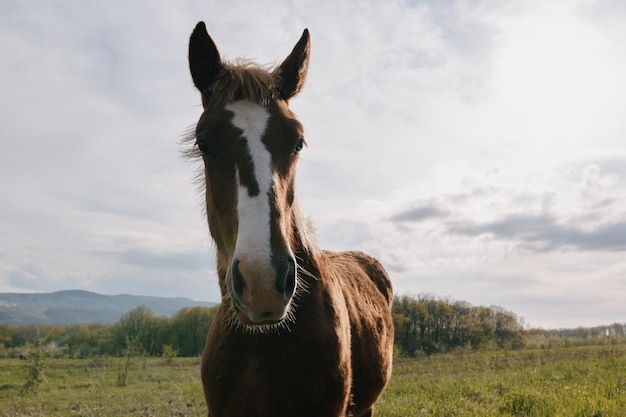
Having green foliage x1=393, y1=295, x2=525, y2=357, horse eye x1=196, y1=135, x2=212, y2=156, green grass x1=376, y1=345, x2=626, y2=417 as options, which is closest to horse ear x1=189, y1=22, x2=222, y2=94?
horse eye x1=196, y1=135, x2=212, y2=156

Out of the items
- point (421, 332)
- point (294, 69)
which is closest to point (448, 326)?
point (421, 332)

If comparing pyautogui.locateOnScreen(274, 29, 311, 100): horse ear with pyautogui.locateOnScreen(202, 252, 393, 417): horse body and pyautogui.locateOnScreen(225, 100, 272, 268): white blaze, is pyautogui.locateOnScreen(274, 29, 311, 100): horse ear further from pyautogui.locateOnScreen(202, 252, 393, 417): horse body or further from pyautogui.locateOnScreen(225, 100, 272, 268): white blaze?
pyautogui.locateOnScreen(202, 252, 393, 417): horse body

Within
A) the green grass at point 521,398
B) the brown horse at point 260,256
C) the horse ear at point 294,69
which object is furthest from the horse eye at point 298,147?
the green grass at point 521,398

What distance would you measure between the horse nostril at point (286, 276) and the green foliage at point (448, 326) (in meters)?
47.3

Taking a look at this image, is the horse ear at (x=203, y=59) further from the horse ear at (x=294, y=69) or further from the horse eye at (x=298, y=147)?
the horse eye at (x=298, y=147)

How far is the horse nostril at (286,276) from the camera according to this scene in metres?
2.20

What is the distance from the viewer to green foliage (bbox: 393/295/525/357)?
164ft

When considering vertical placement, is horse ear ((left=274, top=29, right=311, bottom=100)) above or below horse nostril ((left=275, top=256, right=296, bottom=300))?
above

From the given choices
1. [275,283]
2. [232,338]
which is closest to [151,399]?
[232,338]

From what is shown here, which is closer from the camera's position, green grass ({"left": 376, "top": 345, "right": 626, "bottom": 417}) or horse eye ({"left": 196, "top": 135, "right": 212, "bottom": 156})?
horse eye ({"left": 196, "top": 135, "right": 212, "bottom": 156})

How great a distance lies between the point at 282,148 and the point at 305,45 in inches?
48.7

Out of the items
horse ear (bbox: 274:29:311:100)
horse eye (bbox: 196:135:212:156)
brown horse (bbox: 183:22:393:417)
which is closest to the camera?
brown horse (bbox: 183:22:393:417)

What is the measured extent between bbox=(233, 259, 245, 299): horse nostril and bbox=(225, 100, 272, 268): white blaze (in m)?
0.05

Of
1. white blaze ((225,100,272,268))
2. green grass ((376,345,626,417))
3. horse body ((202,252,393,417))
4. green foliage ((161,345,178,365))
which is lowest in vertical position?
green foliage ((161,345,178,365))
